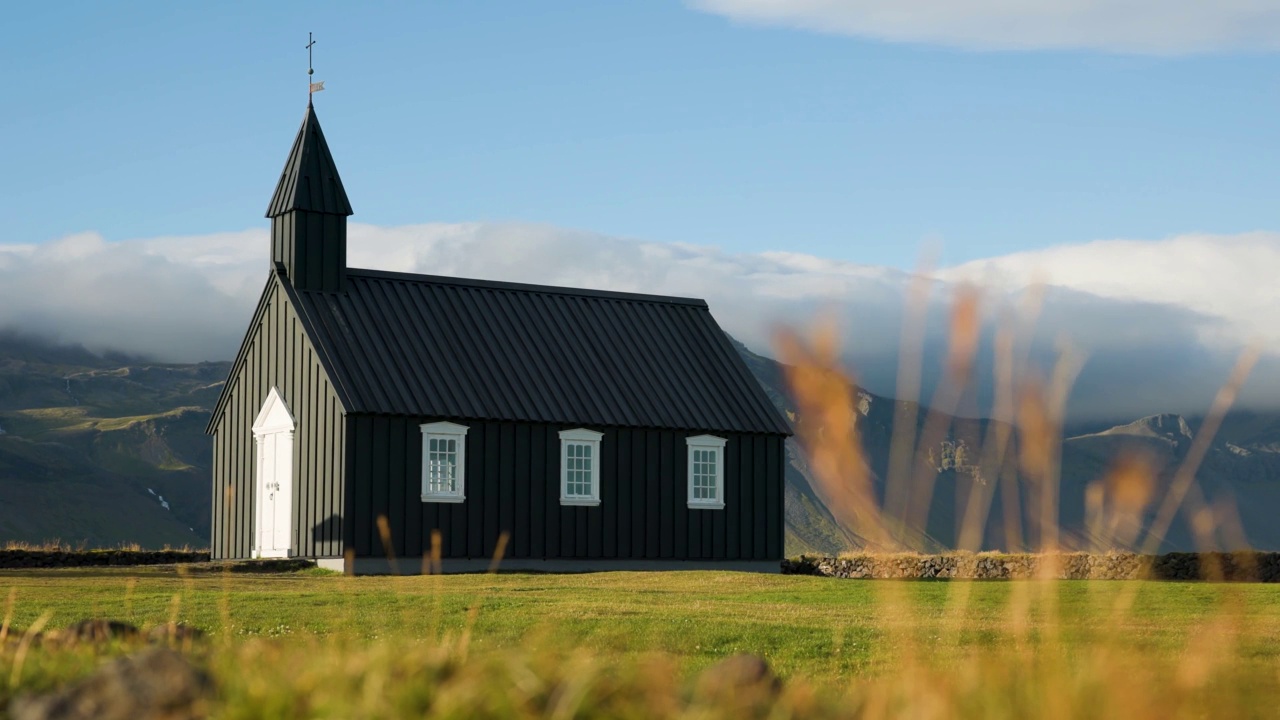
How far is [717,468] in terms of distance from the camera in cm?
3453

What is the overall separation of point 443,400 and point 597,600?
10.4m

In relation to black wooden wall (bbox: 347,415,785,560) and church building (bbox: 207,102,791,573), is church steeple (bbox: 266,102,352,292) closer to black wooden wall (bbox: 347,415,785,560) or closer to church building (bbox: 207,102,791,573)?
church building (bbox: 207,102,791,573)

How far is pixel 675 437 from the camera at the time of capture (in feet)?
111

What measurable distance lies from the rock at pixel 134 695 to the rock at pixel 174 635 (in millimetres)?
2446

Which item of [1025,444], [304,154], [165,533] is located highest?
[304,154]

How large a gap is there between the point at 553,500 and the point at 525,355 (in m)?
3.37

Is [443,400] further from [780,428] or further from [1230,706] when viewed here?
[1230,706]

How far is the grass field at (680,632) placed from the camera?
6.36 m

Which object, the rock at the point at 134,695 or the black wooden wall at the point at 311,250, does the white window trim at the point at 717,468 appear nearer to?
the black wooden wall at the point at 311,250

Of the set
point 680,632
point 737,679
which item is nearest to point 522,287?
point 680,632

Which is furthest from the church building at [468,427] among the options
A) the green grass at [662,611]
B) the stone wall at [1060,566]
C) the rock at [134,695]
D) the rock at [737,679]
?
the rock at [134,695]

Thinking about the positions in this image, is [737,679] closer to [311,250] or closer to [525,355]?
[525,355]

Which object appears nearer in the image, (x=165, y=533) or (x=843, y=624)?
(x=843, y=624)

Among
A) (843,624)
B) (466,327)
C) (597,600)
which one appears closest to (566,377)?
(466,327)
